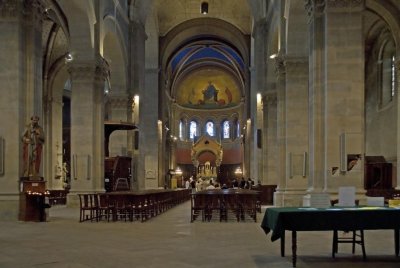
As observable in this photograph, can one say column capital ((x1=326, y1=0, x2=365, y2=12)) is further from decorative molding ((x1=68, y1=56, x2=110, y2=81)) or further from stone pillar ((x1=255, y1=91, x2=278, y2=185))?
stone pillar ((x1=255, y1=91, x2=278, y2=185))

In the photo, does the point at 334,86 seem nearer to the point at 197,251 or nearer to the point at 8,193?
the point at 197,251

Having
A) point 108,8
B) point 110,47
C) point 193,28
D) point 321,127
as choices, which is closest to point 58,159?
point 110,47

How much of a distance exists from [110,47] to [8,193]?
15.5 m

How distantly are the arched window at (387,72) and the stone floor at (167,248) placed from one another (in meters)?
18.6

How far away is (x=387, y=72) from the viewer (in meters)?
30.5

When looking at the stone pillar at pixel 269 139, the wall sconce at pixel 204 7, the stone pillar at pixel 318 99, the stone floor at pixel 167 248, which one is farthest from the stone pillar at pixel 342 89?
the wall sconce at pixel 204 7

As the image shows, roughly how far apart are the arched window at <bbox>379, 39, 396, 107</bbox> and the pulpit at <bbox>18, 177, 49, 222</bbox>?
68.4 ft

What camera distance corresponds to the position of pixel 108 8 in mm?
26734

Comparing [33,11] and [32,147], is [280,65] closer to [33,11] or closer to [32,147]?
[33,11]

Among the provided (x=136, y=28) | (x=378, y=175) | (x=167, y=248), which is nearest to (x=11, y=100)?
(x=167, y=248)

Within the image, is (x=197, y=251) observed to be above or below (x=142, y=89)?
below

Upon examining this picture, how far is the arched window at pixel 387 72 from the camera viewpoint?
30.1 meters

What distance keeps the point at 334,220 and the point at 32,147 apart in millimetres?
10753

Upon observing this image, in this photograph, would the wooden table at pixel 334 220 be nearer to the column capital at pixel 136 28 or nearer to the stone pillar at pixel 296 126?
the stone pillar at pixel 296 126
